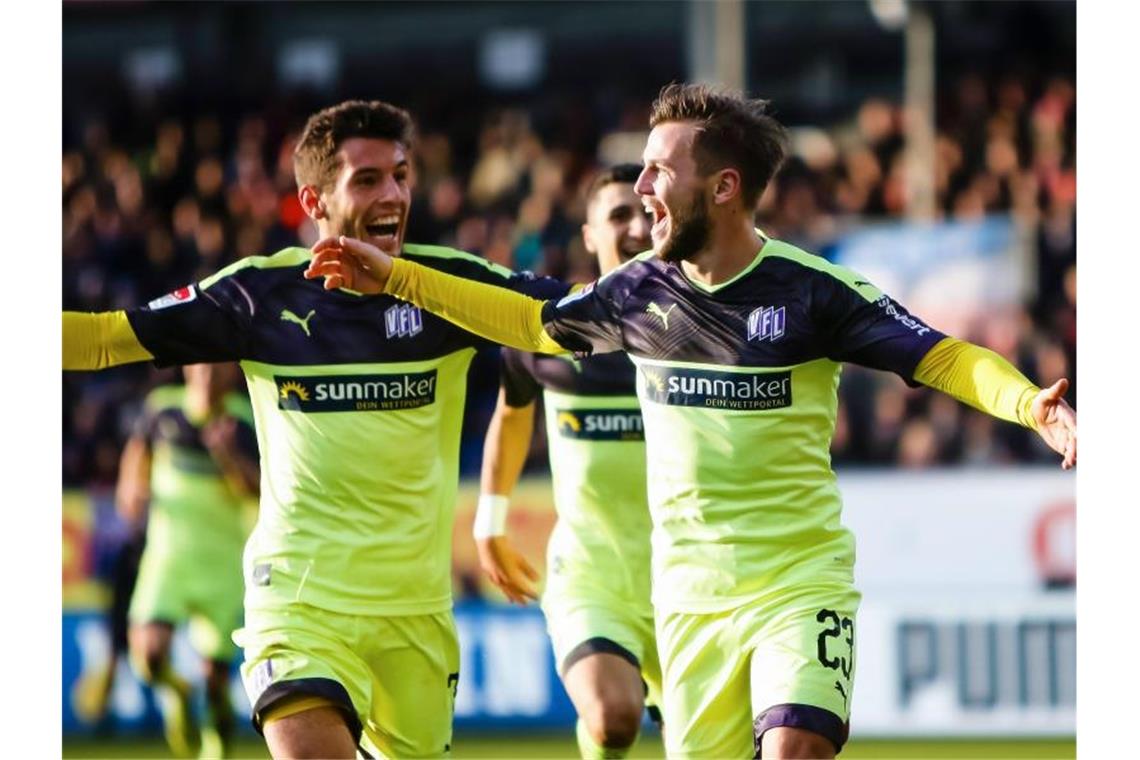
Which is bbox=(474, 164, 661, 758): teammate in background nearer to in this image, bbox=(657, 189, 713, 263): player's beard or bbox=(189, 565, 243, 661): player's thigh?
bbox=(657, 189, 713, 263): player's beard

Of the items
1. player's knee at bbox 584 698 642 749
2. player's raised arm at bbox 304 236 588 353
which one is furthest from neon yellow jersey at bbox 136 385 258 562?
player's raised arm at bbox 304 236 588 353

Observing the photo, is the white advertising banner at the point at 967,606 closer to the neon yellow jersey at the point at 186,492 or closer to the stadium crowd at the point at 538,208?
the stadium crowd at the point at 538,208

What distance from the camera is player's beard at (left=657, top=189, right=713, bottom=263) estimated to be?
20.6 ft

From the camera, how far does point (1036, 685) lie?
12.7 m

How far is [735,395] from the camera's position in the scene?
244 inches

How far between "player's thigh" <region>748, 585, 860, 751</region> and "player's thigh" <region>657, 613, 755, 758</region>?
4.3 inches

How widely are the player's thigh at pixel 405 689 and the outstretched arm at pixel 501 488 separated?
4.16 ft

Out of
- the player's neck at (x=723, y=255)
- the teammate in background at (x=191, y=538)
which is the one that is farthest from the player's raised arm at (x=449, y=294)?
the teammate in background at (x=191, y=538)

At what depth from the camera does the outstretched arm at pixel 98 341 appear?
6.51 meters

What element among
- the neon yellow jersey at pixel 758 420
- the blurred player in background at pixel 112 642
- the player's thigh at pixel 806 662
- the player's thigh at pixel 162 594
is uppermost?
the neon yellow jersey at pixel 758 420
